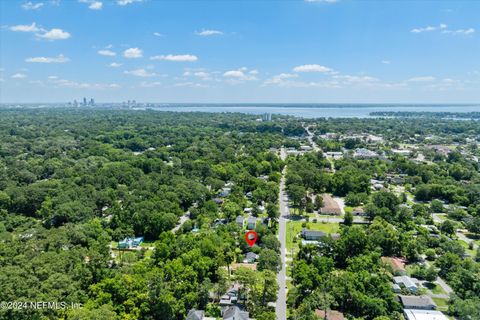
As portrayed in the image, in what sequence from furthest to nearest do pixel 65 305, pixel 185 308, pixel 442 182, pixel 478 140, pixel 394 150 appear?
pixel 478 140 < pixel 394 150 < pixel 442 182 < pixel 185 308 < pixel 65 305

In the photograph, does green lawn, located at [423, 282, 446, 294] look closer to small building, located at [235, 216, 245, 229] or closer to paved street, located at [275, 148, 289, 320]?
paved street, located at [275, 148, 289, 320]

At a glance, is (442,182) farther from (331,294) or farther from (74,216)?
(74,216)

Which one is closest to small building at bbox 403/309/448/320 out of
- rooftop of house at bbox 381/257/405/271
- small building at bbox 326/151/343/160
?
rooftop of house at bbox 381/257/405/271

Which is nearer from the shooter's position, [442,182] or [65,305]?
[65,305]

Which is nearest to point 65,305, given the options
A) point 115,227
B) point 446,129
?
point 115,227

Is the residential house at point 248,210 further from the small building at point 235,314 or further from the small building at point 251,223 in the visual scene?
the small building at point 235,314
